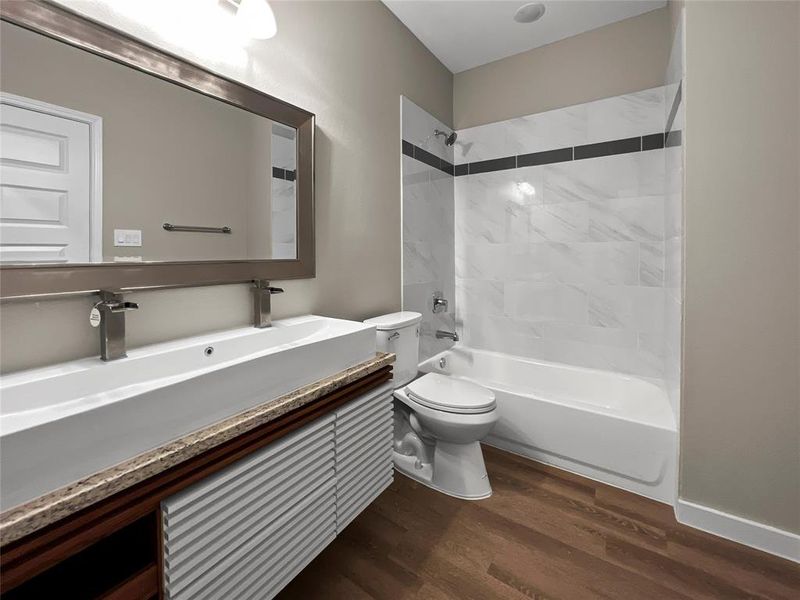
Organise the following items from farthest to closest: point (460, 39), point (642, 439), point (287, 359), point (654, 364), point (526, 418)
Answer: point (460, 39) → point (654, 364) → point (526, 418) → point (642, 439) → point (287, 359)

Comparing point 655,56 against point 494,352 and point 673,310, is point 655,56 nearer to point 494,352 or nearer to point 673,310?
point 673,310

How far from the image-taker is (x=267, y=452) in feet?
3.45

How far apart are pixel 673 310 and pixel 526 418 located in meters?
0.96

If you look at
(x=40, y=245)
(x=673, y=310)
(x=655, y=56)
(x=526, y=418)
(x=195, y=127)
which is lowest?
(x=526, y=418)

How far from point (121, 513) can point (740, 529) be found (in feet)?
7.22

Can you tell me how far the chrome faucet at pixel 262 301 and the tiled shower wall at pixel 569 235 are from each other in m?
1.83

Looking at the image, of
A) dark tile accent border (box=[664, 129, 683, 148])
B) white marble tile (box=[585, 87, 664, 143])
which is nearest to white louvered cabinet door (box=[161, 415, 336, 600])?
dark tile accent border (box=[664, 129, 683, 148])

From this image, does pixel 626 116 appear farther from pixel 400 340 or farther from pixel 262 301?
pixel 262 301

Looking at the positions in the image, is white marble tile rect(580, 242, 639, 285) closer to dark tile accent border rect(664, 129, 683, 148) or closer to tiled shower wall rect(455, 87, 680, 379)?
tiled shower wall rect(455, 87, 680, 379)

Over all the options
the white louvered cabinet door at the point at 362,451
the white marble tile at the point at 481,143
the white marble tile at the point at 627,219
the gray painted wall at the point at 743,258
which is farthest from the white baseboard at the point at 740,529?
the white marble tile at the point at 481,143

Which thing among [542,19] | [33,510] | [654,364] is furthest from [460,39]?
[33,510]

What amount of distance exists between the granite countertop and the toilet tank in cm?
75

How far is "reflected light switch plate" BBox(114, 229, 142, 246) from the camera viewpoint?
1.15 meters

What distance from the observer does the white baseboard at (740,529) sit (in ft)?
4.89
